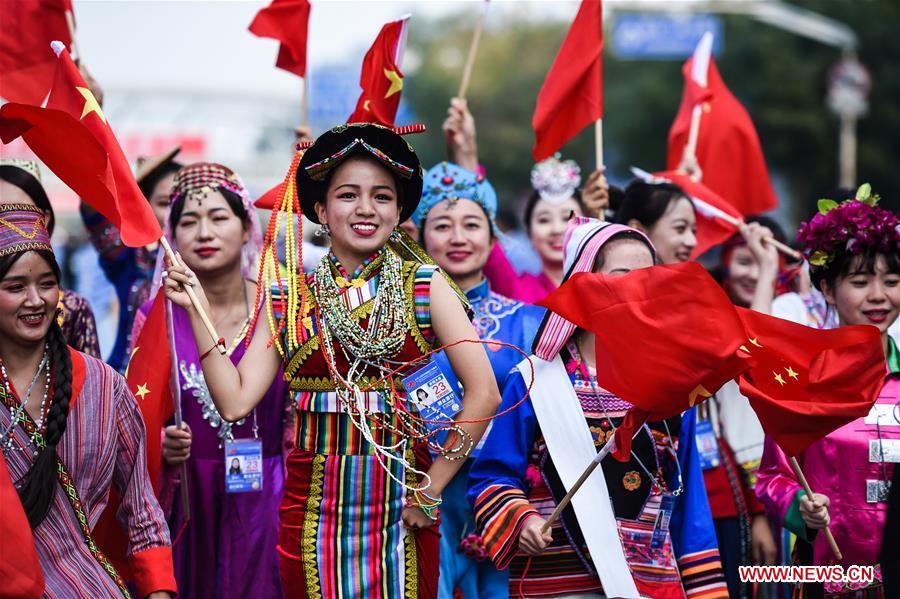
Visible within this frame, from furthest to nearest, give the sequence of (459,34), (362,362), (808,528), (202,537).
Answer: (459,34) → (202,537) → (808,528) → (362,362)

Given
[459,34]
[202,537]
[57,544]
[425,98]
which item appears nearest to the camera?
[57,544]

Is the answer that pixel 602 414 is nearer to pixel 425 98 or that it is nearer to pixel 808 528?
pixel 808 528

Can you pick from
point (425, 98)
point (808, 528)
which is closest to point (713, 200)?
point (808, 528)

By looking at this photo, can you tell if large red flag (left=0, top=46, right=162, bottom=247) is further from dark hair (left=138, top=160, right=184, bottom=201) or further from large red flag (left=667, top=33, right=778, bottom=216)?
large red flag (left=667, top=33, right=778, bottom=216)

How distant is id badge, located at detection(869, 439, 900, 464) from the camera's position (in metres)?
4.45

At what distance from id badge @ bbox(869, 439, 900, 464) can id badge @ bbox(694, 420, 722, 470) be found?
1178 millimetres

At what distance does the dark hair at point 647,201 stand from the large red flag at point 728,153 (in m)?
1.33

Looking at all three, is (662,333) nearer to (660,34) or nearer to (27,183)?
(27,183)

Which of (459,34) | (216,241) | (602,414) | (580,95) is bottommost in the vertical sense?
(602,414)

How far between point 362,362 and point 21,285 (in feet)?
3.77

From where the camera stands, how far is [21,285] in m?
3.88

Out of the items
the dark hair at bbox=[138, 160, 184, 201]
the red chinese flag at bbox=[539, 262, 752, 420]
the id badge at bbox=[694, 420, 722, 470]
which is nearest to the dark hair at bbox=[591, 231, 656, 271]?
the red chinese flag at bbox=[539, 262, 752, 420]

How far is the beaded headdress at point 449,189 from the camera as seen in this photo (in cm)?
592

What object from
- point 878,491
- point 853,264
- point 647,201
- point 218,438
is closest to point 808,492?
point 878,491
